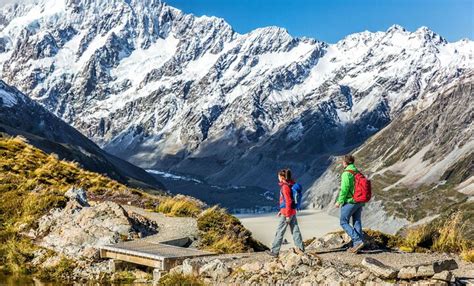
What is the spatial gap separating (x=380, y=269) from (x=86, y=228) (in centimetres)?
1319

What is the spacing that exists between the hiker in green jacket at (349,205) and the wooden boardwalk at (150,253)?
506 cm

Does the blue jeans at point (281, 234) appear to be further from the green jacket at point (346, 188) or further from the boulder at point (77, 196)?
the boulder at point (77, 196)

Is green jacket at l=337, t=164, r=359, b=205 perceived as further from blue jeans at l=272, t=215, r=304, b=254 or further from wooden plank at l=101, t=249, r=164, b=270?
wooden plank at l=101, t=249, r=164, b=270

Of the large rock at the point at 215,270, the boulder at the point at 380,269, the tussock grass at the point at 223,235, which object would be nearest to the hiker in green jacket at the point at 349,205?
the boulder at the point at 380,269

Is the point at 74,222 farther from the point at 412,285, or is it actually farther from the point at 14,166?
the point at 412,285

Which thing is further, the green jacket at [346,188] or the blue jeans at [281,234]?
the blue jeans at [281,234]

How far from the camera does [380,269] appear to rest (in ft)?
53.6

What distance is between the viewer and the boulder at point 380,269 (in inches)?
634

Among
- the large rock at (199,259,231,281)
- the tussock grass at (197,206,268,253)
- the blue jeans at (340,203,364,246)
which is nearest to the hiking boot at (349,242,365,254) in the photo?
the blue jeans at (340,203,364,246)

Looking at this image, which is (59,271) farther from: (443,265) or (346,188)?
(443,265)

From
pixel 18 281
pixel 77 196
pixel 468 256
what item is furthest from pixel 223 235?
pixel 468 256

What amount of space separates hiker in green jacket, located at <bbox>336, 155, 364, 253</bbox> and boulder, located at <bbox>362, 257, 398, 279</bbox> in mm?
2329

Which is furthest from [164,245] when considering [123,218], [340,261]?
[340,261]

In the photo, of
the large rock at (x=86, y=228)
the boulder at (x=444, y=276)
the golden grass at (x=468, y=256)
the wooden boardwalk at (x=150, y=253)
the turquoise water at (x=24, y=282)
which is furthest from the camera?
the large rock at (x=86, y=228)
